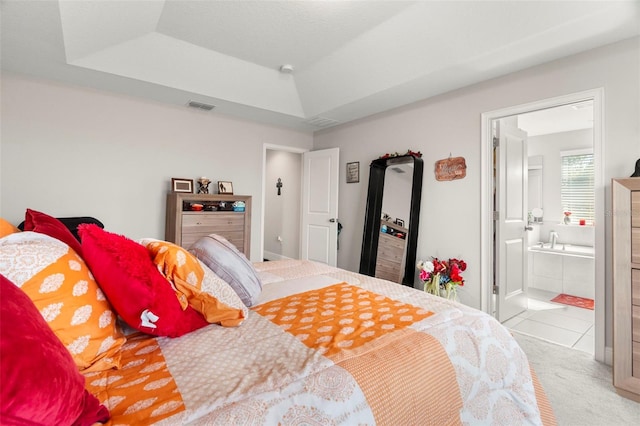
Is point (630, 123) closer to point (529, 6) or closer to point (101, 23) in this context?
point (529, 6)

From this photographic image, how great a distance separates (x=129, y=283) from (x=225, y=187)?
132 inches

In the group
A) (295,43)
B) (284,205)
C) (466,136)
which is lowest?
(284,205)

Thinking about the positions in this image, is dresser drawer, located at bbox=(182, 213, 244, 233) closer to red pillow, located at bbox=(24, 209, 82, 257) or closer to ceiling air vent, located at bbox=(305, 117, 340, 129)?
ceiling air vent, located at bbox=(305, 117, 340, 129)

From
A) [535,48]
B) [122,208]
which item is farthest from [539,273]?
[122,208]

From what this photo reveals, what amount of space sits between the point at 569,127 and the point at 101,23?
6163mm

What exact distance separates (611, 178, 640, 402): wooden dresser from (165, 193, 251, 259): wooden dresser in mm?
3544

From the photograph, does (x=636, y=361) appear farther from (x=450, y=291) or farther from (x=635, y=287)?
(x=450, y=291)

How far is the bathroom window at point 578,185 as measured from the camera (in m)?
4.82

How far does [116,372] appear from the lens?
Result: 34.9 inches

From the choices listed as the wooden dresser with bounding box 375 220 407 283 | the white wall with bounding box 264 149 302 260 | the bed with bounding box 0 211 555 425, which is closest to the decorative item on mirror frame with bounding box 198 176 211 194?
the white wall with bounding box 264 149 302 260

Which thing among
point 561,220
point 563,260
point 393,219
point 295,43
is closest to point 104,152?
point 295,43

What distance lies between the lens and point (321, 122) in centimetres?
457

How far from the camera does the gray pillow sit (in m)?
1.44

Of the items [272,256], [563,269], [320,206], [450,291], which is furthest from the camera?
[272,256]
